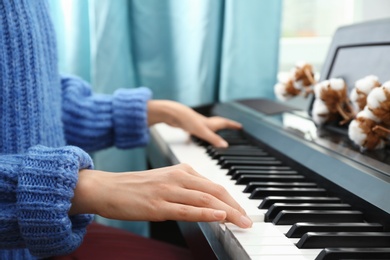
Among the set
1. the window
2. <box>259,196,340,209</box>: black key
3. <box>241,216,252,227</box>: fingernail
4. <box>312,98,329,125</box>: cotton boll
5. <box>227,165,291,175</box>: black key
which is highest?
the window

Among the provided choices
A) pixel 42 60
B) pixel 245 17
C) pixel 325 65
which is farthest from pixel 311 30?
pixel 42 60

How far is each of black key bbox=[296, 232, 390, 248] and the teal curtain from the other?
1042 mm

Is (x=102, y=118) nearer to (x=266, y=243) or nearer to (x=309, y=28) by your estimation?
(x=266, y=243)

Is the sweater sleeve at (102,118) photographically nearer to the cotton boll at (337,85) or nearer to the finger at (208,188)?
the cotton boll at (337,85)

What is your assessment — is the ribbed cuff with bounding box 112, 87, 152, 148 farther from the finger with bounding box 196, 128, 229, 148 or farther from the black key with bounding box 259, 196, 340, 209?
the black key with bounding box 259, 196, 340, 209

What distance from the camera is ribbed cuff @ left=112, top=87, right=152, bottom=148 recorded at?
1181 mm

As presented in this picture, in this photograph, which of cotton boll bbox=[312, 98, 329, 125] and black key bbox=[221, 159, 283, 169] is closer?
black key bbox=[221, 159, 283, 169]

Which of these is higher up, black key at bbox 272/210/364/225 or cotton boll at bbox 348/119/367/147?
cotton boll at bbox 348/119/367/147

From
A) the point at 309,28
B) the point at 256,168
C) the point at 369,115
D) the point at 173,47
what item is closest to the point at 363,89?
the point at 369,115

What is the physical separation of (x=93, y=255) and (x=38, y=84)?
0.99ft

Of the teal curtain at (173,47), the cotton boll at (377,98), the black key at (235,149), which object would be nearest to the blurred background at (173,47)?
the teal curtain at (173,47)

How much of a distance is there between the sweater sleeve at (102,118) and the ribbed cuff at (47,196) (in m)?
0.49

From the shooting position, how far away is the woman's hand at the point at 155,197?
25.4 inches

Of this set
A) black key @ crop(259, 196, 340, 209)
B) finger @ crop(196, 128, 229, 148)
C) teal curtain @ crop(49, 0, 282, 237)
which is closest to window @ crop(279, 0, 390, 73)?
teal curtain @ crop(49, 0, 282, 237)
